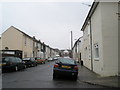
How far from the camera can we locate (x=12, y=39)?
3791 centimetres

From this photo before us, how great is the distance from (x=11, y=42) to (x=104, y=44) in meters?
28.0

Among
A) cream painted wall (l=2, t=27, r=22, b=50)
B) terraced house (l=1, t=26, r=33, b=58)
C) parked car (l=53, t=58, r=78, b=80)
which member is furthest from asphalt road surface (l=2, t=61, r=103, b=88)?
cream painted wall (l=2, t=27, r=22, b=50)

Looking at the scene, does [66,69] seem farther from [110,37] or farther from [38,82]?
[110,37]

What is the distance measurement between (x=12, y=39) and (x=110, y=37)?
1104 inches

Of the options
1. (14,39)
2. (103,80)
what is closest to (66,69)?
(103,80)

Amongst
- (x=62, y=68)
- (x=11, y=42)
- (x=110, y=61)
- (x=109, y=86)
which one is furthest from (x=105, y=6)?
(x=11, y=42)

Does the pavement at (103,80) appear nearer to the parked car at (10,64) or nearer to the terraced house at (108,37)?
the terraced house at (108,37)

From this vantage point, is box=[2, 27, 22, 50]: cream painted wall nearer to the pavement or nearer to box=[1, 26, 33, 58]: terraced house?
box=[1, 26, 33, 58]: terraced house

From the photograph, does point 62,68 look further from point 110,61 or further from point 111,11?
point 111,11

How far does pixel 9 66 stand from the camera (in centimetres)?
1780

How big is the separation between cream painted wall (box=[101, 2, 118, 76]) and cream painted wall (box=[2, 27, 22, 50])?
2628 centimetres

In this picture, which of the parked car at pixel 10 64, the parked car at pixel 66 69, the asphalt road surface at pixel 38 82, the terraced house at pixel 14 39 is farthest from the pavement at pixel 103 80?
the terraced house at pixel 14 39

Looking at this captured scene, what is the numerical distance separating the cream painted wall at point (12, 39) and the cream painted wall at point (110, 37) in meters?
26.3

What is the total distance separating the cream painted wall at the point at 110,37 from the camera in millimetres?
13188
